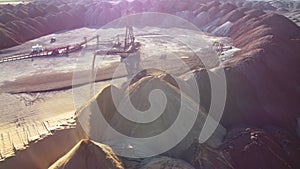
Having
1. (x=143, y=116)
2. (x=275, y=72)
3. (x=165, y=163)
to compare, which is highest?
(x=275, y=72)

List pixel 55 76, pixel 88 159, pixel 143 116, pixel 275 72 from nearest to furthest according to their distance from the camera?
pixel 88 159 → pixel 143 116 → pixel 275 72 → pixel 55 76

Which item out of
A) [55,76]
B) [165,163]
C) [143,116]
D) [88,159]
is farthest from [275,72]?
[55,76]

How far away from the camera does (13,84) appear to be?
Answer: 26.3 m

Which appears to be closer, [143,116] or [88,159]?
[88,159]

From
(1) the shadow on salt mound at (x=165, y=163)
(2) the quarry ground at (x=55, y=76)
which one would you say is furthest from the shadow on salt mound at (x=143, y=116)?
(2) the quarry ground at (x=55, y=76)

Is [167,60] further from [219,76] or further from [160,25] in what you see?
[160,25]

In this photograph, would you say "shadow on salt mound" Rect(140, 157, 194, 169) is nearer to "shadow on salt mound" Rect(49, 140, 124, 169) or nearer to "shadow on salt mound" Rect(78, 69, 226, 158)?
"shadow on salt mound" Rect(78, 69, 226, 158)

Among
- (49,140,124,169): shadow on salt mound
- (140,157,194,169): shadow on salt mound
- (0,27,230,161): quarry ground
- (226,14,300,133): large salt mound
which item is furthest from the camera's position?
(226,14,300,133): large salt mound

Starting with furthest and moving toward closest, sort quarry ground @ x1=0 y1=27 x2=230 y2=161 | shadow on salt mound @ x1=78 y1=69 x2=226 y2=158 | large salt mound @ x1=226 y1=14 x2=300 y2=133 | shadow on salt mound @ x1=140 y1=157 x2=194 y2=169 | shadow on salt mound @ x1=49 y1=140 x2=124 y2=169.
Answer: large salt mound @ x1=226 y1=14 x2=300 y2=133 < quarry ground @ x1=0 y1=27 x2=230 y2=161 < shadow on salt mound @ x1=78 y1=69 x2=226 y2=158 < shadow on salt mound @ x1=140 y1=157 x2=194 y2=169 < shadow on salt mound @ x1=49 y1=140 x2=124 y2=169

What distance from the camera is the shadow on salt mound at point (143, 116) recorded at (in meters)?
15.2

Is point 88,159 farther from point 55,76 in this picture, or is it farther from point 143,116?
point 55,76

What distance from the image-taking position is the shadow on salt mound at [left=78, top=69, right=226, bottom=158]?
600 inches

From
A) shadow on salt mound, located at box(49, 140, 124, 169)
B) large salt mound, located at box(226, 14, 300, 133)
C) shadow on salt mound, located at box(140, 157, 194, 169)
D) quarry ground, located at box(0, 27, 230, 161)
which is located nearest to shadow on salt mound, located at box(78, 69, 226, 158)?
shadow on salt mound, located at box(140, 157, 194, 169)

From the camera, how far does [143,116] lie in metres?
16.0
